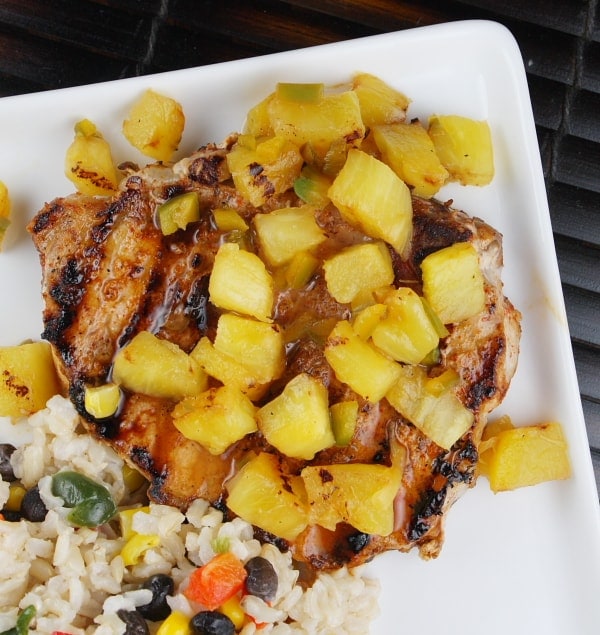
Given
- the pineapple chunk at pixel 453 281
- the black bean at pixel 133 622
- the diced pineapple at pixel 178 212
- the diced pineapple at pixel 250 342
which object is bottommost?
the black bean at pixel 133 622

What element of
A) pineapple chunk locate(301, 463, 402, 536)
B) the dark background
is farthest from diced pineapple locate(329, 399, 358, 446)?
the dark background

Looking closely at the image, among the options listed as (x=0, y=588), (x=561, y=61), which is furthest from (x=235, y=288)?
(x=561, y=61)

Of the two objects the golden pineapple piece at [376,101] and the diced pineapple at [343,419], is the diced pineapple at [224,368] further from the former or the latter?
the golden pineapple piece at [376,101]

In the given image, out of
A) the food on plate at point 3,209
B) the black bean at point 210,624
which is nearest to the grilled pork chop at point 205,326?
the food on plate at point 3,209

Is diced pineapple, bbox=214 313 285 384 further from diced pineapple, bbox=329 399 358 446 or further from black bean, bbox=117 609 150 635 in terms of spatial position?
black bean, bbox=117 609 150 635

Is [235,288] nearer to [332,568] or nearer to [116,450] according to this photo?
[116,450]

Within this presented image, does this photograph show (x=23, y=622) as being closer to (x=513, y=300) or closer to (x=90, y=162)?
(x=90, y=162)
